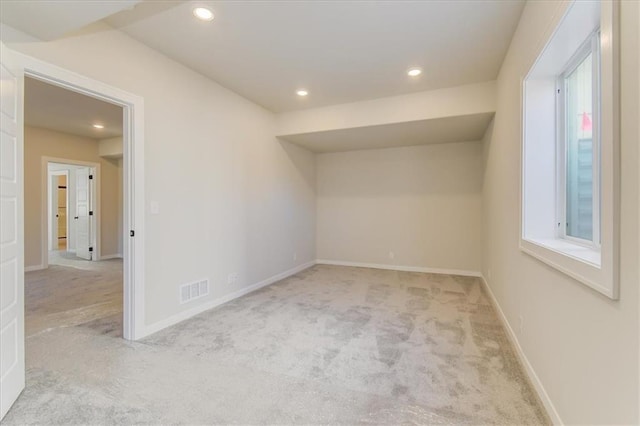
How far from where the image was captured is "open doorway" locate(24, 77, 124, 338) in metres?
3.40

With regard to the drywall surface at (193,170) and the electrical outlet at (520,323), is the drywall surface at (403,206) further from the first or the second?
the electrical outlet at (520,323)

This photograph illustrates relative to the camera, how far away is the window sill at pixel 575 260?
3.66ft

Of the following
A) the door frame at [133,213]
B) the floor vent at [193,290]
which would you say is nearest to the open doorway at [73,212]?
the door frame at [133,213]

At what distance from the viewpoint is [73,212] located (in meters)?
7.39

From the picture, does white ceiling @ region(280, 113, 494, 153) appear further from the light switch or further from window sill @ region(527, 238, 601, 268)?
the light switch

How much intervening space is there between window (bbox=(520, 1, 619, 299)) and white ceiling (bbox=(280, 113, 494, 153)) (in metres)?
1.64

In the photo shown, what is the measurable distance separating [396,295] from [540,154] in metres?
2.46

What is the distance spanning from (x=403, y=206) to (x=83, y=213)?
23.5ft

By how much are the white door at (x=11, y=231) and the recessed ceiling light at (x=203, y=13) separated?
1195mm

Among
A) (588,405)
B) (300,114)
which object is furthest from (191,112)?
(588,405)

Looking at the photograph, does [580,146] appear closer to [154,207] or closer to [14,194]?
[154,207]

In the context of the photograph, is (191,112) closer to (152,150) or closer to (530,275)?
(152,150)

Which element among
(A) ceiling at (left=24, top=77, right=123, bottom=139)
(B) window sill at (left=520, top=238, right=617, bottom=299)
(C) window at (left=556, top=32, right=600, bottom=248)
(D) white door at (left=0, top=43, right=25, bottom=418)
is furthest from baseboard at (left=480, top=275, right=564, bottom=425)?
(A) ceiling at (left=24, top=77, right=123, bottom=139)

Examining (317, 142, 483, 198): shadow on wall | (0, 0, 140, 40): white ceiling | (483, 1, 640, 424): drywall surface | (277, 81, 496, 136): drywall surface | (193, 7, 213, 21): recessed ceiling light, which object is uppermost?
(193, 7, 213, 21): recessed ceiling light
